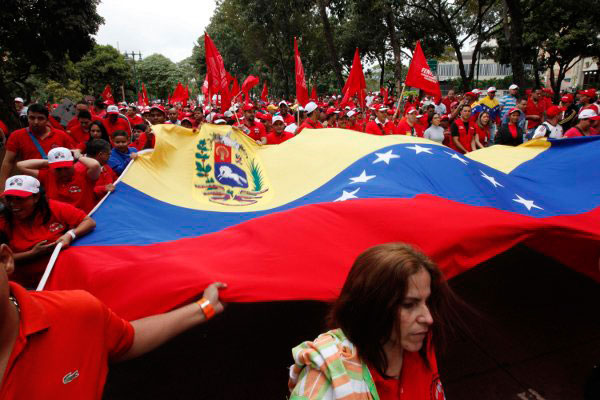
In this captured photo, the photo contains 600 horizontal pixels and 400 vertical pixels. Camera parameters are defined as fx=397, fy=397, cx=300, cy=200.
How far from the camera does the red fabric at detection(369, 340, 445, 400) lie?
60.2 inches

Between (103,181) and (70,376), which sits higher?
(103,181)

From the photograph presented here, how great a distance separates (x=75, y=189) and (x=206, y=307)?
2.69 meters

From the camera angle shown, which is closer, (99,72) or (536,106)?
(536,106)

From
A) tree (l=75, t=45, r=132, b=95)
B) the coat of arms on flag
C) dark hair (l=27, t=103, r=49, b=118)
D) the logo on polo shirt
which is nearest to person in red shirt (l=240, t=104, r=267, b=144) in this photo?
the coat of arms on flag

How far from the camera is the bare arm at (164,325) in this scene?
1759 mm

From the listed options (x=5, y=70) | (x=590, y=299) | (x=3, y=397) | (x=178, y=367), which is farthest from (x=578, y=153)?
(x=5, y=70)

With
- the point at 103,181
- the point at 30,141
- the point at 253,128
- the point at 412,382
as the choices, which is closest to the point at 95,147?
the point at 103,181

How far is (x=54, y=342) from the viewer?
1.33 metres

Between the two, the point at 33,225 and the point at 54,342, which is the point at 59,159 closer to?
the point at 33,225

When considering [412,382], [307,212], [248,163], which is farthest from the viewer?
[248,163]

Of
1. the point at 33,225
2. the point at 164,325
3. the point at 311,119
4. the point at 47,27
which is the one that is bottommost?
the point at 164,325

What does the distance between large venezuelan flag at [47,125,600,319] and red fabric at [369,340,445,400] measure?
698 millimetres

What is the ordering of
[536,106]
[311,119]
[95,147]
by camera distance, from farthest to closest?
[536,106]
[311,119]
[95,147]

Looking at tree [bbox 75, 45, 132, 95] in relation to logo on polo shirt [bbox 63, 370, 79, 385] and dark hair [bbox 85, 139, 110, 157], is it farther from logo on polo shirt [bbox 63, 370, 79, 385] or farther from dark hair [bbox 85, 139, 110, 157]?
logo on polo shirt [bbox 63, 370, 79, 385]
